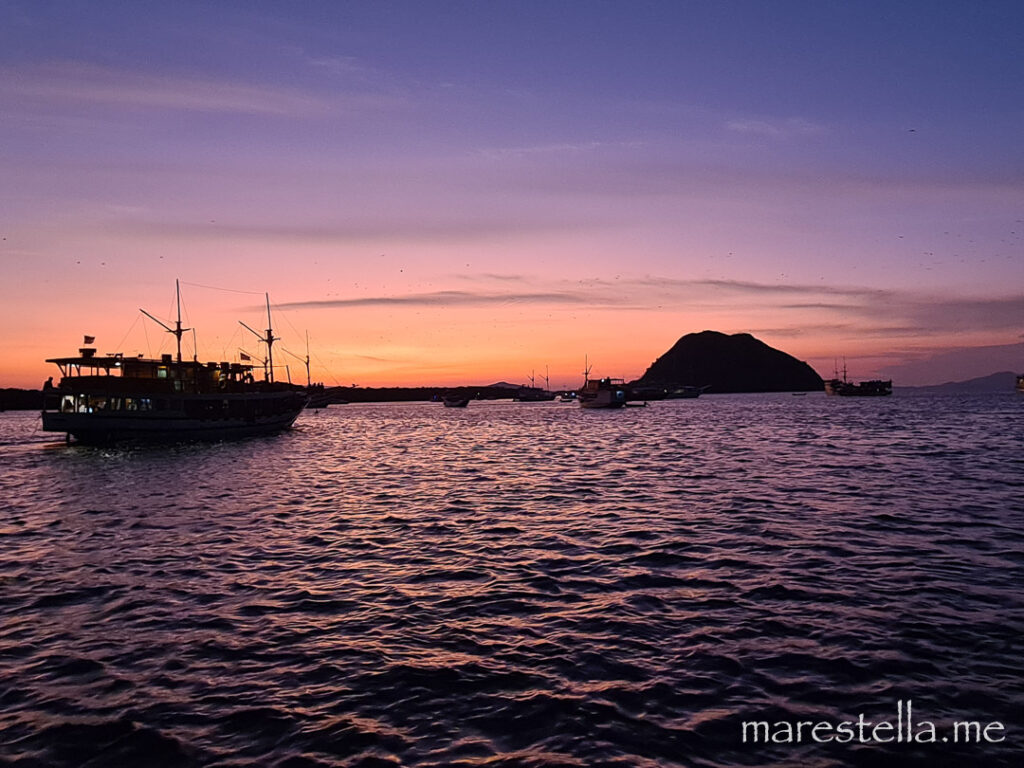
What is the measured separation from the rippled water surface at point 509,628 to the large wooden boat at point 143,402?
1787 inches

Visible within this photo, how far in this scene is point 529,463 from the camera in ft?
143

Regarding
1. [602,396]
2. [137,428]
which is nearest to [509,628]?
[137,428]

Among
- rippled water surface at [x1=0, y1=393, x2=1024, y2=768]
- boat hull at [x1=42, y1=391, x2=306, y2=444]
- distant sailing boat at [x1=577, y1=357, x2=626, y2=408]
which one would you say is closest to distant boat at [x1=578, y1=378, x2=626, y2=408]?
distant sailing boat at [x1=577, y1=357, x2=626, y2=408]

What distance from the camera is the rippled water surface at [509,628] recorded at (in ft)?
23.7

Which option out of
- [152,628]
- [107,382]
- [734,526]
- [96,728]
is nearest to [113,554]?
[152,628]

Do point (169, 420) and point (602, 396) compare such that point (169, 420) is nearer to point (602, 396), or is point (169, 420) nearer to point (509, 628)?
point (509, 628)

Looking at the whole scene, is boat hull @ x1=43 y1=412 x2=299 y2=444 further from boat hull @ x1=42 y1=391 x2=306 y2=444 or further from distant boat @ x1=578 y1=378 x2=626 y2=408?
distant boat @ x1=578 y1=378 x2=626 y2=408

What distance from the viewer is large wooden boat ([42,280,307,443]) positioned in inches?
2552

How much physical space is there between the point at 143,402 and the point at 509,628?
6940 centimetres

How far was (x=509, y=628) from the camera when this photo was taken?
36.0 feet

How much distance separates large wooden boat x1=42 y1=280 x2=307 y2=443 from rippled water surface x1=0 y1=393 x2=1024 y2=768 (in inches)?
1787

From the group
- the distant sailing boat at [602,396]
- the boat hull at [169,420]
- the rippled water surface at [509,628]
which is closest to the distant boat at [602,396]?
the distant sailing boat at [602,396]

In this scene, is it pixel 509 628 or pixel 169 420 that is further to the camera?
pixel 169 420

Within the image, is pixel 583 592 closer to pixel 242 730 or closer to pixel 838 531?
pixel 242 730
